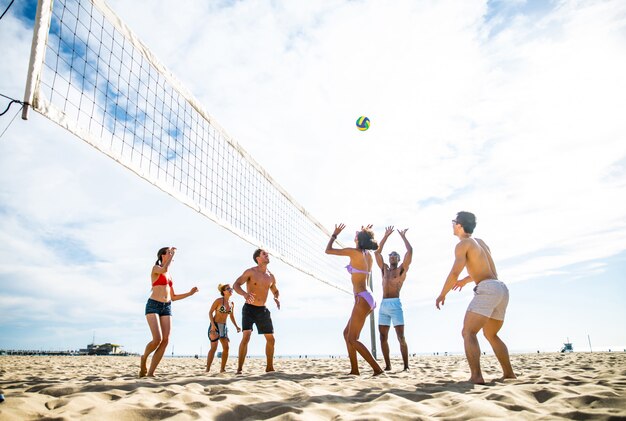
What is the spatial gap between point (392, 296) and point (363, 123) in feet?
14.4

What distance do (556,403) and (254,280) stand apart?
3.80 metres

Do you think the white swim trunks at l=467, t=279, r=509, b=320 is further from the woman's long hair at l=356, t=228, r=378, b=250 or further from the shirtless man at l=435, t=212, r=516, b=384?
the woman's long hair at l=356, t=228, r=378, b=250

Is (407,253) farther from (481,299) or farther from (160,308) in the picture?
(160,308)

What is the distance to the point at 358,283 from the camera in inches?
175

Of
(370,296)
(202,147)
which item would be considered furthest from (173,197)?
(370,296)

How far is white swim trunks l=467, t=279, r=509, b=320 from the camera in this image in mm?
3299

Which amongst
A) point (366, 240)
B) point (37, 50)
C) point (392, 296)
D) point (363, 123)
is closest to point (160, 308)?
point (366, 240)

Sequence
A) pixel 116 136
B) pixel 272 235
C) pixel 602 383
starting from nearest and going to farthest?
1. pixel 602 383
2. pixel 116 136
3. pixel 272 235

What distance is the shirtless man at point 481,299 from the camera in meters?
3.30

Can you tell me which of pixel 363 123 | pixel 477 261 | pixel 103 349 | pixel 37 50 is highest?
pixel 363 123

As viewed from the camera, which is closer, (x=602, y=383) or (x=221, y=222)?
(x=602, y=383)

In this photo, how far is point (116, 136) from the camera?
12.9 ft

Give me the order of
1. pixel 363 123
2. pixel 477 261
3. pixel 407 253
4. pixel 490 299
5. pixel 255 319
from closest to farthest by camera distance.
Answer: pixel 490 299 < pixel 477 261 < pixel 255 319 < pixel 407 253 < pixel 363 123

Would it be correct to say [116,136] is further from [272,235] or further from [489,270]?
[489,270]
